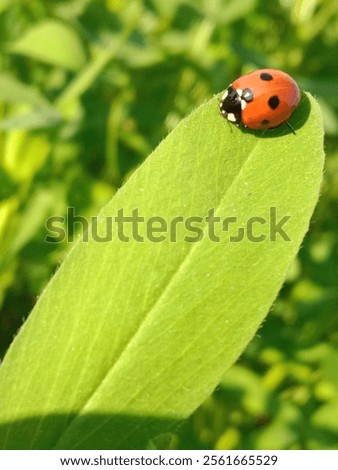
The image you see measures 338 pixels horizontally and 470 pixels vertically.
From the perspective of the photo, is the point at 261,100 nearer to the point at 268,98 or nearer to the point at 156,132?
the point at 268,98

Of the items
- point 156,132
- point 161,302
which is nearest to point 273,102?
point 161,302

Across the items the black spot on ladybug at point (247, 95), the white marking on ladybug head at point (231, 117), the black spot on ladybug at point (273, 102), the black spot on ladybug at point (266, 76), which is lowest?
the black spot on ladybug at point (247, 95)

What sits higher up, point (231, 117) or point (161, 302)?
point (231, 117)

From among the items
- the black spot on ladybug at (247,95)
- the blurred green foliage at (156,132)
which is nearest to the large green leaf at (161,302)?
the black spot on ladybug at (247,95)

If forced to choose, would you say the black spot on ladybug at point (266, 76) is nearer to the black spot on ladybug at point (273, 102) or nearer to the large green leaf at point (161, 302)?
the black spot on ladybug at point (273, 102)

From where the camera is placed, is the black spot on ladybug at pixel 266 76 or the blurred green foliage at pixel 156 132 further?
the blurred green foliage at pixel 156 132

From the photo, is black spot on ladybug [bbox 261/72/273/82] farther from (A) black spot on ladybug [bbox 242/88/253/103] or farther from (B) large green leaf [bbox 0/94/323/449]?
(B) large green leaf [bbox 0/94/323/449]

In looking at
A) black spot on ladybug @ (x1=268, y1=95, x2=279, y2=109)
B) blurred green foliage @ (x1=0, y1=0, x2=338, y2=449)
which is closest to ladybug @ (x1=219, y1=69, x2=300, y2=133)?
black spot on ladybug @ (x1=268, y1=95, x2=279, y2=109)

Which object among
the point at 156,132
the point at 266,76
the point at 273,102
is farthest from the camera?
the point at 156,132
